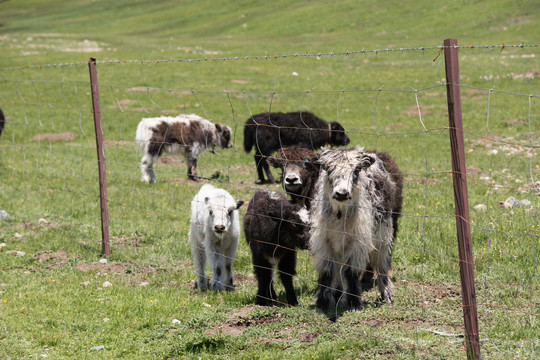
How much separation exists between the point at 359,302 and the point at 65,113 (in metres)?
22.1

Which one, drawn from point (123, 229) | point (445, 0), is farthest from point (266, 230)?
point (445, 0)

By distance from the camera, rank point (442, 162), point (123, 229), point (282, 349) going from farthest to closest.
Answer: point (442, 162)
point (123, 229)
point (282, 349)

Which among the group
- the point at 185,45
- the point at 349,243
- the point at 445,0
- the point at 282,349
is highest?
the point at 445,0

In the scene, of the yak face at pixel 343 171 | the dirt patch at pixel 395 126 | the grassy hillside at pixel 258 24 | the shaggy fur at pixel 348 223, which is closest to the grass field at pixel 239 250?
the dirt patch at pixel 395 126

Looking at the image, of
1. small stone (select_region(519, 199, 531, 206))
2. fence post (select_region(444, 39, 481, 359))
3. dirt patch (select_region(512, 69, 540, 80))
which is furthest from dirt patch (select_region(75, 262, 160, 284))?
dirt patch (select_region(512, 69, 540, 80))

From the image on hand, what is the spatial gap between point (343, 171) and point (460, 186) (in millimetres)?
1648

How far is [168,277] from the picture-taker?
8.02m

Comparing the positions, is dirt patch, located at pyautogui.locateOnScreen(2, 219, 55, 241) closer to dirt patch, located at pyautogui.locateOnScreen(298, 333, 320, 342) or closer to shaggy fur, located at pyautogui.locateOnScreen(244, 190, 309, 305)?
shaggy fur, located at pyautogui.locateOnScreen(244, 190, 309, 305)

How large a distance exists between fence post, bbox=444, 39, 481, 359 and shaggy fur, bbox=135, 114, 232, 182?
34.7ft

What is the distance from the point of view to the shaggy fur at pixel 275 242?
7.05 metres

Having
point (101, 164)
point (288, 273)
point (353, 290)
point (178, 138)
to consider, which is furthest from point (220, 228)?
point (178, 138)

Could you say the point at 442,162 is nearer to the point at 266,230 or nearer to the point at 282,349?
the point at 266,230

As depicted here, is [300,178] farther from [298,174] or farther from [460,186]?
[460,186]

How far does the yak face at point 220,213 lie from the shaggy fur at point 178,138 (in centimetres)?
710
